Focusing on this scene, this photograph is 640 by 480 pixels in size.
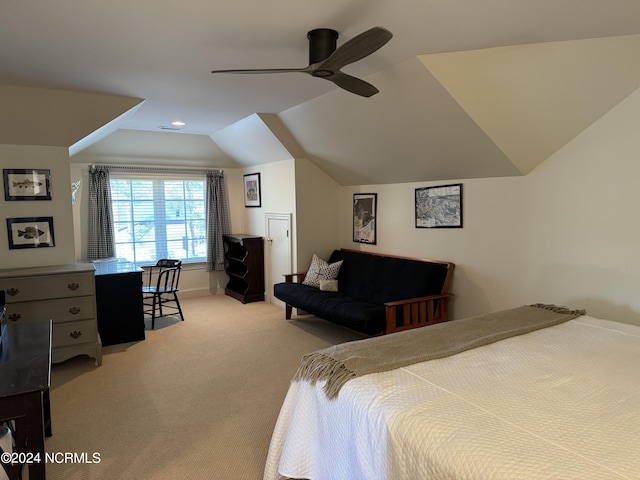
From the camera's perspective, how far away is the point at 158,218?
5.93 meters

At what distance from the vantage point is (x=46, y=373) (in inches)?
64.2

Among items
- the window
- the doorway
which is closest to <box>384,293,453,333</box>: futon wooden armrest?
the doorway

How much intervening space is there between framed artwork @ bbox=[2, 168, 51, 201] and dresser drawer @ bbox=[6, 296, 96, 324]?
1.01 m

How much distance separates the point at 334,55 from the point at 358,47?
6.2 inches

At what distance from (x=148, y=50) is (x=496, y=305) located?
130 inches

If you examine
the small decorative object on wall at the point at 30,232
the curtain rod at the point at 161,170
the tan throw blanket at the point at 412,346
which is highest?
the curtain rod at the point at 161,170

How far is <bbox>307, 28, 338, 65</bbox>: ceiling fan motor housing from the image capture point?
2275 mm

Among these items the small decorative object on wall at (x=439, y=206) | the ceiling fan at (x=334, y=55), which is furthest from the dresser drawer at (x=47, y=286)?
the small decorative object on wall at (x=439, y=206)

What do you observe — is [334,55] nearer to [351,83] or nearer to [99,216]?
[351,83]

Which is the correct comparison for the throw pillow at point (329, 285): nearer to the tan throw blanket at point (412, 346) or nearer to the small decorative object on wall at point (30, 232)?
the tan throw blanket at point (412, 346)

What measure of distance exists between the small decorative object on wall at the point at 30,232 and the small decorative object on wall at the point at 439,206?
3556 millimetres

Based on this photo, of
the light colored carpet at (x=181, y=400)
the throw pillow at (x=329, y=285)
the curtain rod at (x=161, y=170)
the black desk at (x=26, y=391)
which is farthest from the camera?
the curtain rod at (x=161, y=170)

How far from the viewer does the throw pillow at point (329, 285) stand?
4642mm

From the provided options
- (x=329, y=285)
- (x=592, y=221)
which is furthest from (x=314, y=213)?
(x=592, y=221)
